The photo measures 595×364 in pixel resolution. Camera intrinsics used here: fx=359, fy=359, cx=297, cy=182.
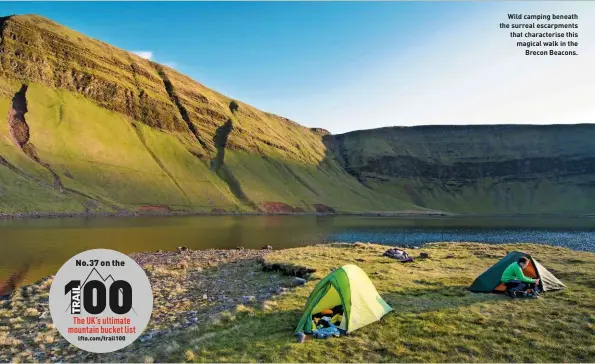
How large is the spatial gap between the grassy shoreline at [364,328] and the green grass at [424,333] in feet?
0.12

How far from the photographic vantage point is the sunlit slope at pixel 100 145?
119625 mm

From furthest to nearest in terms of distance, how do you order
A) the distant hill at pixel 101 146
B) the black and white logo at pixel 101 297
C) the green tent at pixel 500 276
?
the distant hill at pixel 101 146
the green tent at pixel 500 276
the black and white logo at pixel 101 297

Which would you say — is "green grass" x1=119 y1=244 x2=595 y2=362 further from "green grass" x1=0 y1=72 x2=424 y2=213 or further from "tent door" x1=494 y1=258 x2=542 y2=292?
"green grass" x1=0 y1=72 x2=424 y2=213

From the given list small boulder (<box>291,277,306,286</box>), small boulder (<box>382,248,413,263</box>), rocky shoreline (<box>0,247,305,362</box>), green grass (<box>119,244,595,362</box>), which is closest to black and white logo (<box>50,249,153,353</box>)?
rocky shoreline (<box>0,247,305,362</box>)

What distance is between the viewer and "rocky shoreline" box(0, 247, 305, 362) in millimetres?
14359

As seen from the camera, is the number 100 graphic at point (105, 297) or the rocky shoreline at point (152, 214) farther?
the rocky shoreline at point (152, 214)

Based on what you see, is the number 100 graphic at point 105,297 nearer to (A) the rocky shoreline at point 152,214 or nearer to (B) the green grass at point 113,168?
(A) the rocky shoreline at point 152,214

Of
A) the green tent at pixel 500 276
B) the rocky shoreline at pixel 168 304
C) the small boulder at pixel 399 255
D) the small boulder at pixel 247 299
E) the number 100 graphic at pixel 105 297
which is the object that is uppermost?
the number 100 graphic at pixel 105 297

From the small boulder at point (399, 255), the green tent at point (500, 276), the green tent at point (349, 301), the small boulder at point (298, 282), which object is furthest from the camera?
the small boulder at point (399, 255)

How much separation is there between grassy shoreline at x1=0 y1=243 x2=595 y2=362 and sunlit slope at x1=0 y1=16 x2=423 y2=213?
332 ft

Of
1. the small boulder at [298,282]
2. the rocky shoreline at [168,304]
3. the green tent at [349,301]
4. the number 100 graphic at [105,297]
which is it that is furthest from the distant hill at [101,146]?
the green tent at [349,301]

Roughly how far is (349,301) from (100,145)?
159m

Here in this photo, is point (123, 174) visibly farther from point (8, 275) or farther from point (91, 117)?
point (8, 275)

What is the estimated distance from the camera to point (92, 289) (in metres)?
13.6
